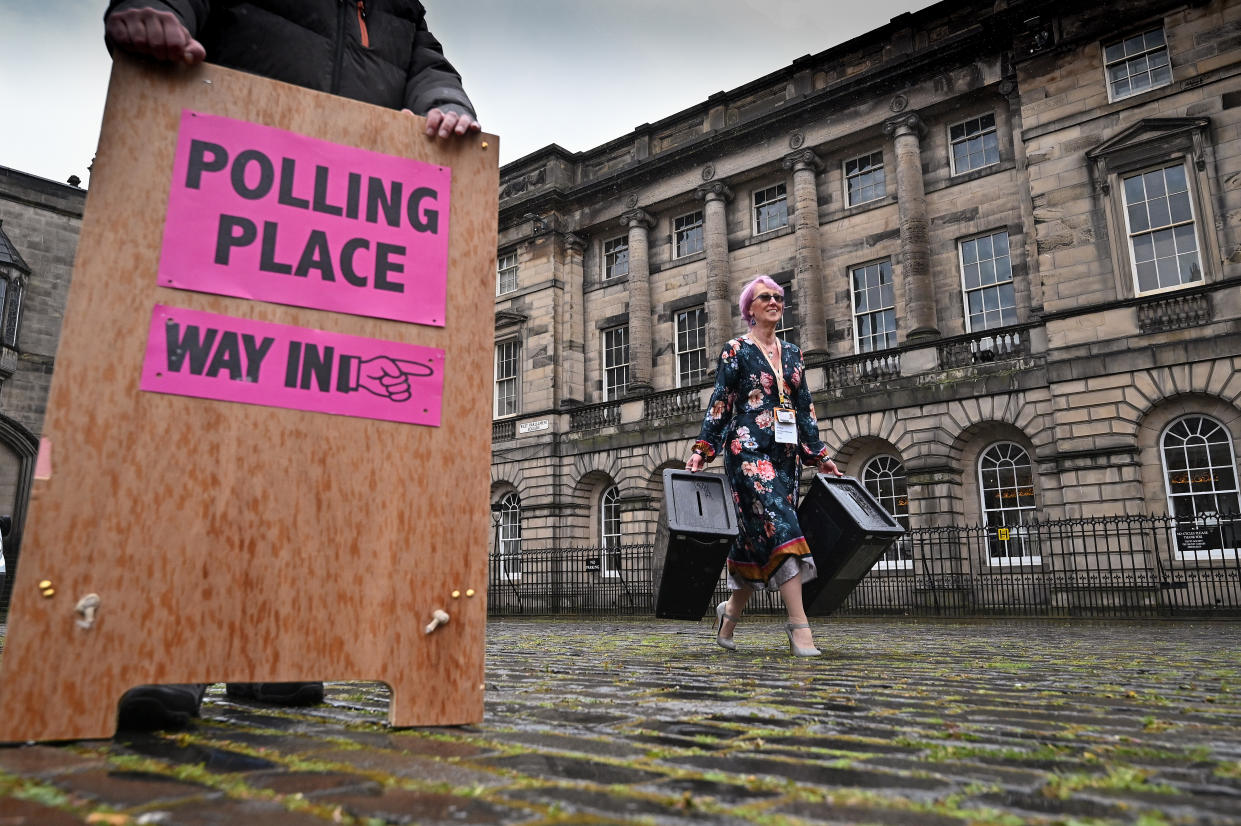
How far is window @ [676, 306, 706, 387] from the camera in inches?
911

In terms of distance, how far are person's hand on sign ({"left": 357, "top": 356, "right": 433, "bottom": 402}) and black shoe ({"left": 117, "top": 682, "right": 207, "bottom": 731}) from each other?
0.91 meters

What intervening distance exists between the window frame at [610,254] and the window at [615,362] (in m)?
1.64

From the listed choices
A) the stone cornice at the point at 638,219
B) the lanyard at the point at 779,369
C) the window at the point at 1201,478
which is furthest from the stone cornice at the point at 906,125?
the lanyard at the point at 779,369

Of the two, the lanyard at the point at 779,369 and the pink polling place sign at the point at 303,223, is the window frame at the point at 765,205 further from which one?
the pink polling place sign at the point at 303,223

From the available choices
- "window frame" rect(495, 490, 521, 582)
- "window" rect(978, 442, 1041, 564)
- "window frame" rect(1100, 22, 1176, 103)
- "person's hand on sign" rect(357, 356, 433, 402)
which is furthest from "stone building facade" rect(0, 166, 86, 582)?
"window frame" rect(1100, 22, 1176, 103)

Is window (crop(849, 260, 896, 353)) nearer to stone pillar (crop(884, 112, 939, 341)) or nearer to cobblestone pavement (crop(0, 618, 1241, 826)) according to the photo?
stone pillar (crop(884, 112, 939, 341))

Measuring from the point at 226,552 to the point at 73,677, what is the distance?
0.43 meters

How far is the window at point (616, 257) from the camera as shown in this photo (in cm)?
2548

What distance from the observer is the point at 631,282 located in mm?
24266

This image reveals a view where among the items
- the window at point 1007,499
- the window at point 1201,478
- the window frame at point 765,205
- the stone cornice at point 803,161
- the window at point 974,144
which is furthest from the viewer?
the window frame at point 765,205

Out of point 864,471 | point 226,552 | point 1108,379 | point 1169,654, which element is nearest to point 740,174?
point 864,471

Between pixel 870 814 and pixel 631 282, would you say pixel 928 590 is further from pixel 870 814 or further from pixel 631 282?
pixel 870 814

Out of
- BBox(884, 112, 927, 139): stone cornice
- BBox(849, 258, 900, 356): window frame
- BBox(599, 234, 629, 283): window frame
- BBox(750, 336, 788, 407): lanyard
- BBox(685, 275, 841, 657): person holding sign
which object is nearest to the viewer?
BBox(685, 275, 841, 657): person holding sign

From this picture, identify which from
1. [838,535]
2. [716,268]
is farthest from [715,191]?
[838,535]
